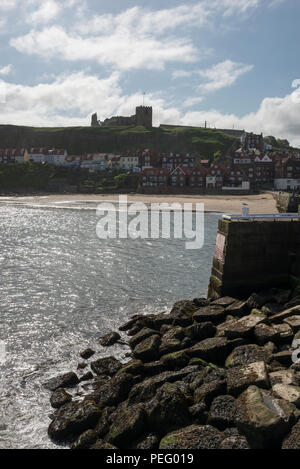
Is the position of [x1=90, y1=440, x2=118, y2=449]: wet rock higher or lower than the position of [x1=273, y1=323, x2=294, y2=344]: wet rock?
lower

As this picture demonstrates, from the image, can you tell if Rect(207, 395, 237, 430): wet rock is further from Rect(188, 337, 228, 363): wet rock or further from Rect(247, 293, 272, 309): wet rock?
Rect(247, 293, 272, 309): wet rock

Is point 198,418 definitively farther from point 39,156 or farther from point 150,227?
point 39,156

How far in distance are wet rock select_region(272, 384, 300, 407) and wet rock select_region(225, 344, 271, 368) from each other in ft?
6.44

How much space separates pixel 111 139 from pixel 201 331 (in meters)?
160

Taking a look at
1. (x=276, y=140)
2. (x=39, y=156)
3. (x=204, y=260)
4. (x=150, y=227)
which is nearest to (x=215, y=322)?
(x=204, y=260)

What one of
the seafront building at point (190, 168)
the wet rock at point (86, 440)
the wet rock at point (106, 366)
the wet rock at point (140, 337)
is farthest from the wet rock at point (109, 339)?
the seafront building at point (190, 168)

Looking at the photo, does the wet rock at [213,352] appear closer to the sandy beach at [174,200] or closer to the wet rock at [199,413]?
the wet rock at [199,413]

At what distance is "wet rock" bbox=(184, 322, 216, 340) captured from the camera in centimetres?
1539

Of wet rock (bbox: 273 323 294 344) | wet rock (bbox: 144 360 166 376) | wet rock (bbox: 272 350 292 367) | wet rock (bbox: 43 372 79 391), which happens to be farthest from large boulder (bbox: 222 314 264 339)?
wet rock (bbox: 43 372 79 391)

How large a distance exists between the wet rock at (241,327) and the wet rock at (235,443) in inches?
214

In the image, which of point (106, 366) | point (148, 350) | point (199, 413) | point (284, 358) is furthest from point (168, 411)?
point (106, 366)

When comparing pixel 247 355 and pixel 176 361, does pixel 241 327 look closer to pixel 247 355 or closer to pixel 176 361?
pixel 247 355

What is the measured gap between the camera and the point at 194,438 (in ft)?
29.8

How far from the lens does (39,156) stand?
137125 millimetres
